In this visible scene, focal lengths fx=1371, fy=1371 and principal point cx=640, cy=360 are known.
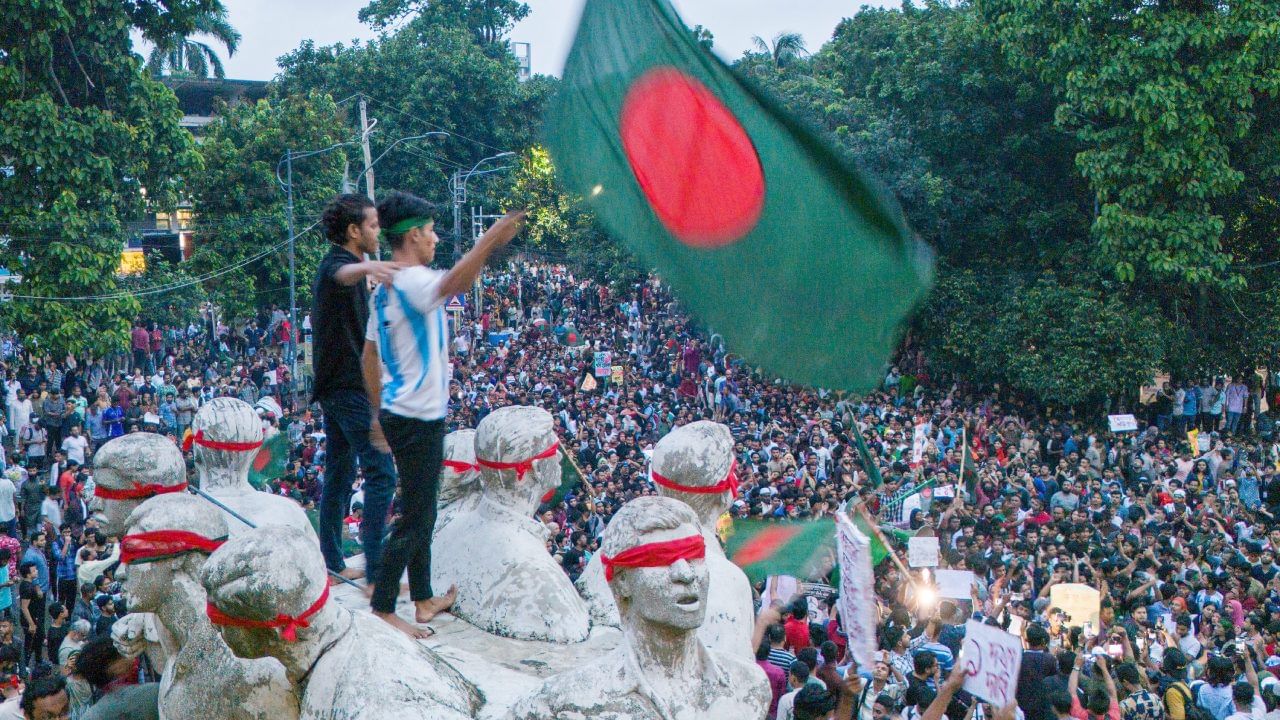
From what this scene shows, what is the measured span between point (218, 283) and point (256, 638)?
1194 inches

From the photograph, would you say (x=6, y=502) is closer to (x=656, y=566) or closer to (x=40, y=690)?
(x=40, y=690)

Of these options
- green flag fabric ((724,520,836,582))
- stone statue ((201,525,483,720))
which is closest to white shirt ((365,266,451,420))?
stone statue ((201,525,483,720))

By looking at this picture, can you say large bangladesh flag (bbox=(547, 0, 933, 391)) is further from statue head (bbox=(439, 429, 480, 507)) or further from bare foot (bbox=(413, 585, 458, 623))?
statue head (bbox=(439, 429, 480, 507))

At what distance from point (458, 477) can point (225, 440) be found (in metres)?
1.09

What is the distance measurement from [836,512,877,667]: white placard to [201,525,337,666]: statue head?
1.91 m

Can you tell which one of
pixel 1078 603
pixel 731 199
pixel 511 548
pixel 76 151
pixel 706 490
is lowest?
pixel 1078 603

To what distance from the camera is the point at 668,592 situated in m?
3.99

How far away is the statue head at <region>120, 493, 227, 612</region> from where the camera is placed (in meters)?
4.60

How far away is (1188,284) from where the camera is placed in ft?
84.0

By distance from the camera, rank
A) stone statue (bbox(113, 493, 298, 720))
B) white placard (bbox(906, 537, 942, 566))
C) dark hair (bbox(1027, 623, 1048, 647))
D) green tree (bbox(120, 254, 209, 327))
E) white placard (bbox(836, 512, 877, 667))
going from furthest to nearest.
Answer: green tree (bbox(120, 254, 209, 327)) < white placard (bbox(906, 537, 942, 566)) < dark hair (bbox(1027, 623, 1048, 647)) < white placard (bbox(836, 512, 877, 667)) < stone statue (bbox(113, 493, 298, 720))

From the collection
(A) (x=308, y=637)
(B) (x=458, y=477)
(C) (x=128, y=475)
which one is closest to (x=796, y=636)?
(B) (x=458, y=477)

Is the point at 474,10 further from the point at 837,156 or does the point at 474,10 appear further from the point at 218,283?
the point at 837,156

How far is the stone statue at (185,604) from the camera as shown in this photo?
437 cm

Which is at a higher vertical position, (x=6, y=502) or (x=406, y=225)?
(x=406, y=225)
